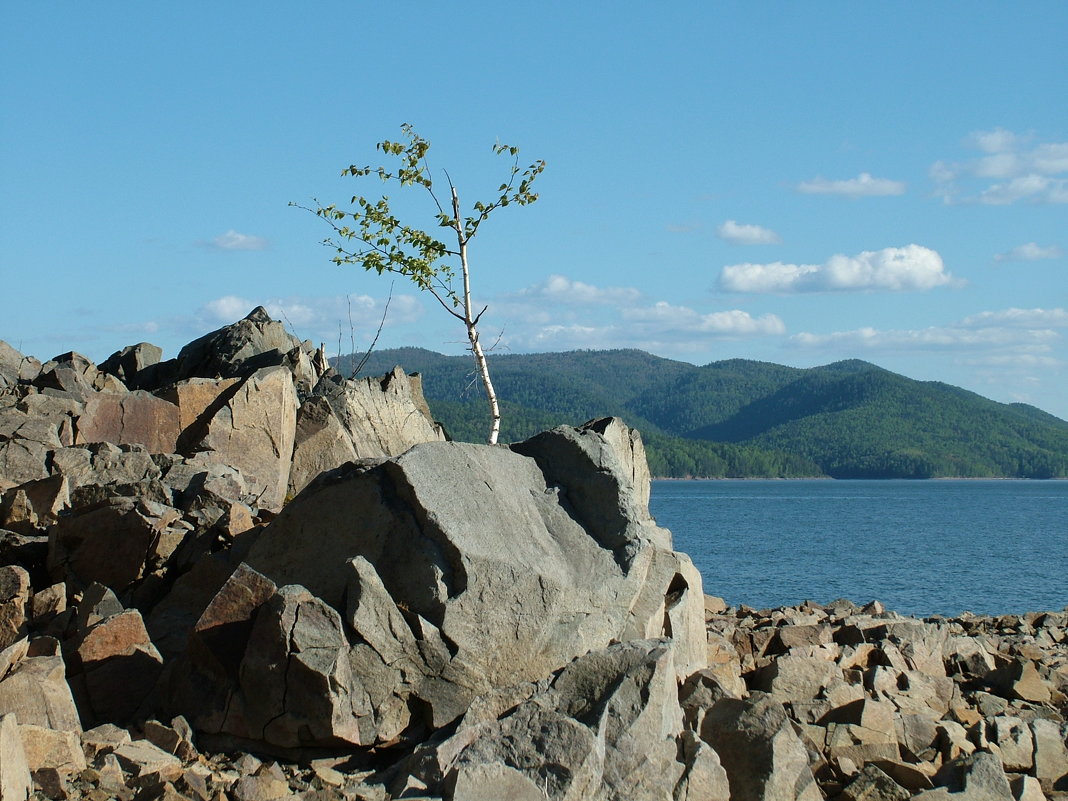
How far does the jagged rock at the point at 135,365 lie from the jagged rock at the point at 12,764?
21.1m

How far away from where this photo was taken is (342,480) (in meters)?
13.0

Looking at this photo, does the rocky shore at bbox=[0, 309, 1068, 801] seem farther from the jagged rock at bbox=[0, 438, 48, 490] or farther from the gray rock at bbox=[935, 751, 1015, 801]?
the jagged rock at bbox=[0, 438, 48, 490]

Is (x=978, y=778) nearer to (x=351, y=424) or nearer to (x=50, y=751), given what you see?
(x=50, y=751)

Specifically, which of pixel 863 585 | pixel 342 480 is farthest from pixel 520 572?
pixel 863 585

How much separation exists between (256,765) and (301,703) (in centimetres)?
64

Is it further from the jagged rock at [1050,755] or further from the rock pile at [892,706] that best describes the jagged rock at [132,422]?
the jagged rock at [1050,755]

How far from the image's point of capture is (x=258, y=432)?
2048 cm

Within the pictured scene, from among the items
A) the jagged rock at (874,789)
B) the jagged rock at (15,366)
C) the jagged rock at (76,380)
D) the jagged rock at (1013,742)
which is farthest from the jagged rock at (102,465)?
the jagged rock at (1013,742)

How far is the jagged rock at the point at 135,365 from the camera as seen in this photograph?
1166 inches

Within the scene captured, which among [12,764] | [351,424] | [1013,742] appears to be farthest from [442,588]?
[351,424]

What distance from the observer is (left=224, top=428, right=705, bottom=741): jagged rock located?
36.8 feet

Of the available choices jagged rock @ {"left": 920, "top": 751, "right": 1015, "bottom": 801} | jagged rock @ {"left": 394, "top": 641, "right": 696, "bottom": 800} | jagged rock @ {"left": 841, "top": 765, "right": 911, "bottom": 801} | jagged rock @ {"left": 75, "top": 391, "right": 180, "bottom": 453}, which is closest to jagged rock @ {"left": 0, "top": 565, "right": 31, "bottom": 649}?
jagged rock @ {"left": 394, "top": 641, "right": 696, "bottom": 800}

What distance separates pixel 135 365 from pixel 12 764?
23.0 metres

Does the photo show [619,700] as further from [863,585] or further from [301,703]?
[863,585]
